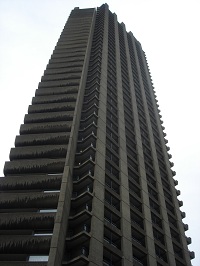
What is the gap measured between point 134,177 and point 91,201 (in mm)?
13420

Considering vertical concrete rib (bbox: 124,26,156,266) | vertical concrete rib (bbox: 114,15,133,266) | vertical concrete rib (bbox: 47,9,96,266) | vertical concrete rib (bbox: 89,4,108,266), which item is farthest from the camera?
vertical concrete rib (bbox: 124,26,156,266)

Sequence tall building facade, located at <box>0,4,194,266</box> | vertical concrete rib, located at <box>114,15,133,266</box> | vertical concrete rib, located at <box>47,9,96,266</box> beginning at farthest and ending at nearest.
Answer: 1. vertical concrete rib, located at <box>114,15,133,266</box>
2. tall building facade, located at <box>0,4,194,266</box>
3. vertical concrete rib, located at <box>47,9,96,266</box>

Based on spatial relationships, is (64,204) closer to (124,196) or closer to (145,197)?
(124,196)

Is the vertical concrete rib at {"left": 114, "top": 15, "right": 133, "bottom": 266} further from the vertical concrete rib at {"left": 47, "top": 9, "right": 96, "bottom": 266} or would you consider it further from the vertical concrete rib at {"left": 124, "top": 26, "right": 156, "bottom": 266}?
the vertical concrete rib at {"left": 47, "top": 9, "right": 96, "bottom": 266}

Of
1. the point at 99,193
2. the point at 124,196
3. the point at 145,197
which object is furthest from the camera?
the point at 145,197

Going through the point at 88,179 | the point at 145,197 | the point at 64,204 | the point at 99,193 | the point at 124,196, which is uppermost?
the point at 145,197

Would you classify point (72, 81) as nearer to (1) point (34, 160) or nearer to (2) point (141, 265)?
(1) point (34, 160)

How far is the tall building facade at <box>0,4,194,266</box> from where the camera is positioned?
33344 mm

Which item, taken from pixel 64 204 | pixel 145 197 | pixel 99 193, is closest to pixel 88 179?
pixel 99 193

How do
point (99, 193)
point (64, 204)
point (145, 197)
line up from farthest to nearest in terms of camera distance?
point (145, 197) → point (99, 193) → point (64, 204)

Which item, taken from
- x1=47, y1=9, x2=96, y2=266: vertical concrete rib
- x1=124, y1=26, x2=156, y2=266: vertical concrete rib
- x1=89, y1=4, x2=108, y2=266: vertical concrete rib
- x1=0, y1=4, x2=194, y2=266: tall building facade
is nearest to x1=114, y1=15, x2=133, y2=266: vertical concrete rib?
x1=0, y1=4, x2=194, y2=266: tall building facade

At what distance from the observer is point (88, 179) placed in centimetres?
3912

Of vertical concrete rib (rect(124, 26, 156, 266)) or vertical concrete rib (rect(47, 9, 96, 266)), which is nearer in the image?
vertical concrete rib (rect(47, 9, 96, 266))

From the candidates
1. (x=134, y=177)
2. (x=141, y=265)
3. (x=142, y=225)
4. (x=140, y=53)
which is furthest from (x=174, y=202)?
(x=140, y=53)
